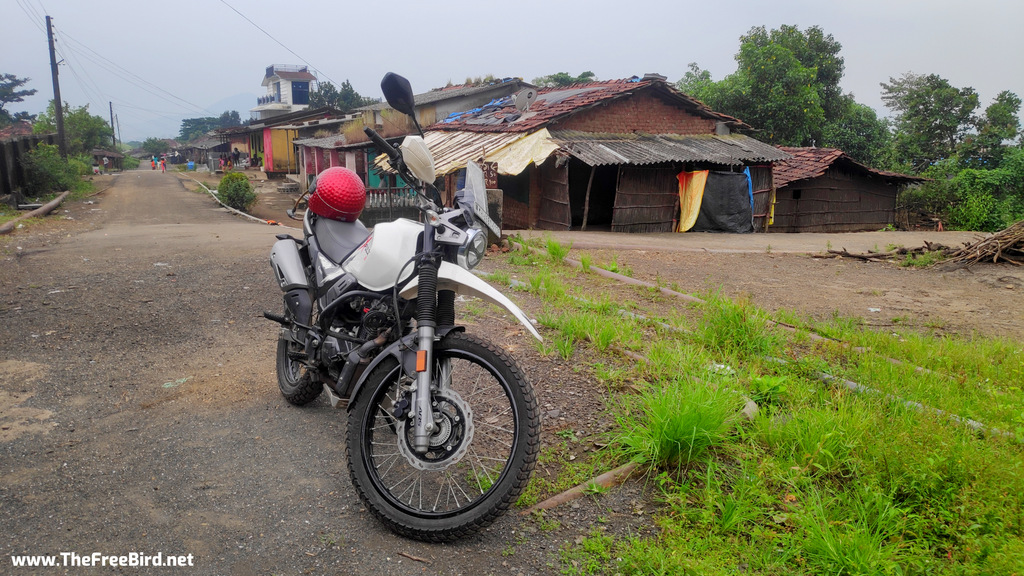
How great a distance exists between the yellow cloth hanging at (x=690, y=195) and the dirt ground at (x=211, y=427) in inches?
396

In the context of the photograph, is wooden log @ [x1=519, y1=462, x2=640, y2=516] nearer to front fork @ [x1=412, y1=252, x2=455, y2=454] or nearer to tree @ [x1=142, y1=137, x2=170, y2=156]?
front fork @ [x1=412, y1=252, x2=455, y2=454]

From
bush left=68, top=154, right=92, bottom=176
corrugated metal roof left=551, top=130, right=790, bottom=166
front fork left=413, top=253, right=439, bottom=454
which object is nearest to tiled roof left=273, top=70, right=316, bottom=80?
bush left=68, top=154, right=92, bottom=176

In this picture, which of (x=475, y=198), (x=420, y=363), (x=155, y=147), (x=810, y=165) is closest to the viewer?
(x=420, y=363)

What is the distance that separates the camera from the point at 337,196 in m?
3.35

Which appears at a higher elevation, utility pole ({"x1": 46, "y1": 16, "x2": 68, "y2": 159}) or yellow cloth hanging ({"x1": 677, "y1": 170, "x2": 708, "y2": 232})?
utility pole ({"x1": 46, "y1": 16, "x2": 68, "y2": 159})

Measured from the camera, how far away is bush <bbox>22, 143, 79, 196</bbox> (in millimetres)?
18870

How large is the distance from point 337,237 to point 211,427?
4.07 ft

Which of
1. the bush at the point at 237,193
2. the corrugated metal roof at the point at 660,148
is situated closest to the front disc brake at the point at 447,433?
the corrugated metal roof at the point at 660,148

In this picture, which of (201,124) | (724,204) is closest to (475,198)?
(724,204)

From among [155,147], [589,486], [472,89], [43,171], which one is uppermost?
[155,147]

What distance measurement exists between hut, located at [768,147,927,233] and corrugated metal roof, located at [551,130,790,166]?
191 cm

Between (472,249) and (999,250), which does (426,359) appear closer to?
(472,249)

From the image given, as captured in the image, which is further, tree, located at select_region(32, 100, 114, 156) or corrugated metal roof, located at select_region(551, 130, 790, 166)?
tree, located at select_region(32, 100, 114, 156)

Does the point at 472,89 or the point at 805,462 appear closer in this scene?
the point at 805,462
